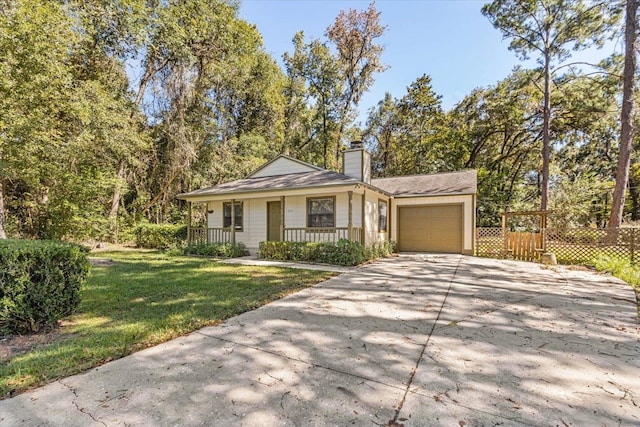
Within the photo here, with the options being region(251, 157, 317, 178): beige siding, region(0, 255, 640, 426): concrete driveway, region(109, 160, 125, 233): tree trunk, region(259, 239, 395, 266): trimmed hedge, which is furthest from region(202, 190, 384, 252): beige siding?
region(0, 255, 640, 426): concrete driveway

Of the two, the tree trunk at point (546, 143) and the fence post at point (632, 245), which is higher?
the tree trunk at point (546, 143)

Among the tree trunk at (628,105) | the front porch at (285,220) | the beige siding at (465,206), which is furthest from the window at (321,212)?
the tree trunk at (628,105)

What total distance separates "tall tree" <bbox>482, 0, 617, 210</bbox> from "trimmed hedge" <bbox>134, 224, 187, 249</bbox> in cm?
1696

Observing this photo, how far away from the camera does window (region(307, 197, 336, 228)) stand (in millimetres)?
10641

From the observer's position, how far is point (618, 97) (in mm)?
15570

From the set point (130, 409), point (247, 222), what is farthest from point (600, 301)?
point (247, 222)

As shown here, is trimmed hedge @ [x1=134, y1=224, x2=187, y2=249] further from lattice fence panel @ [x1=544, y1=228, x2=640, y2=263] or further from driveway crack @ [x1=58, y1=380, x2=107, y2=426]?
lattice fence panel @ [x1=544, y1=228, x2=640, y2=263]

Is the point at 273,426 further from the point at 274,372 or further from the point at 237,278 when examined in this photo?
the point at 237,278

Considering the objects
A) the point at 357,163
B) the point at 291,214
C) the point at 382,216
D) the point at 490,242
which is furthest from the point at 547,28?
the point at 291,214

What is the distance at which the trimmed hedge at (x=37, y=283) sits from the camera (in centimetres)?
309

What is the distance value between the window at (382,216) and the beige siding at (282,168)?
327 centimetres

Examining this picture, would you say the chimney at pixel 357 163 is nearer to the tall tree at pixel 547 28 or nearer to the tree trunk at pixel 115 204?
the tall tree at pixel 547 28

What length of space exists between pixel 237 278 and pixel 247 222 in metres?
5.94

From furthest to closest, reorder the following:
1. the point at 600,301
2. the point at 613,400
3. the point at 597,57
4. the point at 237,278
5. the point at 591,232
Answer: the point at 597,57
the point at 591,232
the point at 237,278
the point at 600,301
the point at 613,400
